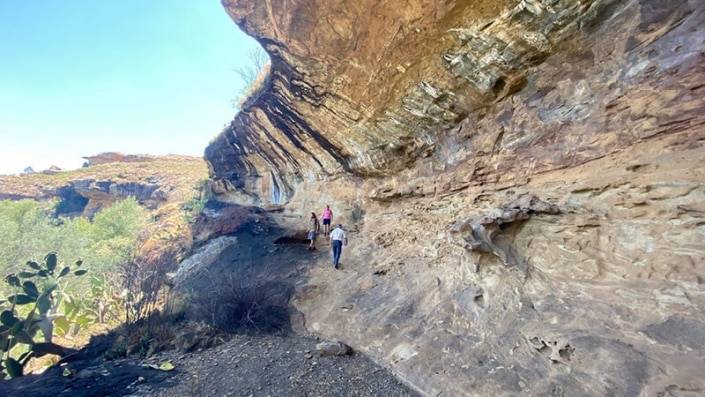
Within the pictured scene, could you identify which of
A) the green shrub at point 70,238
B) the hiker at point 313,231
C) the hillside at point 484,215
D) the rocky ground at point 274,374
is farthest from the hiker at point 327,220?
the green shrub at point 70,238

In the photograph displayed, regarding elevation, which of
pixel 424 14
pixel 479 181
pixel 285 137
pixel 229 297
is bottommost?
pixel 229 297

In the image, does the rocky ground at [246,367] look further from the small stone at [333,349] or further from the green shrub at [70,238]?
the green shrub at [70,238]

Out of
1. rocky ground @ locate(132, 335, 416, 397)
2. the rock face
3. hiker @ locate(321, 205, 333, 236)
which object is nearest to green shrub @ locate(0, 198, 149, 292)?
hiker @ locate(321, 205, 333, 236)

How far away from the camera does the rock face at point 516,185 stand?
11.9 ft

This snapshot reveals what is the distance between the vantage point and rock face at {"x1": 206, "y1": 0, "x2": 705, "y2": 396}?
3621 millimetres

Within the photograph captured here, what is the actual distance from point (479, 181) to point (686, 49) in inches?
135

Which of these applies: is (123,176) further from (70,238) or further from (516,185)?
(516,185)

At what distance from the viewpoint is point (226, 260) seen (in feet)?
39.9

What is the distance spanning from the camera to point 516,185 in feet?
19.1

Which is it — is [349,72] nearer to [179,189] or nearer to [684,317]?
[684,317]

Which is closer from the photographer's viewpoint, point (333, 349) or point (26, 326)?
point (333, 349)

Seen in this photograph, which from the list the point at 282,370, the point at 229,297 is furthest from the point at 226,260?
the point at 282,370

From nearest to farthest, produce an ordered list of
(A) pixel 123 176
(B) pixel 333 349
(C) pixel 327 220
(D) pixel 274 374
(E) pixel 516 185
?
(D) pixel 274 374
(B) pixel 333 349
(E) pixel 516 185
(C) pixel 327 220
(A) pixel 123 176

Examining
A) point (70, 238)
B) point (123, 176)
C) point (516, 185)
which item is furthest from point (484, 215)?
point (123, 176)
